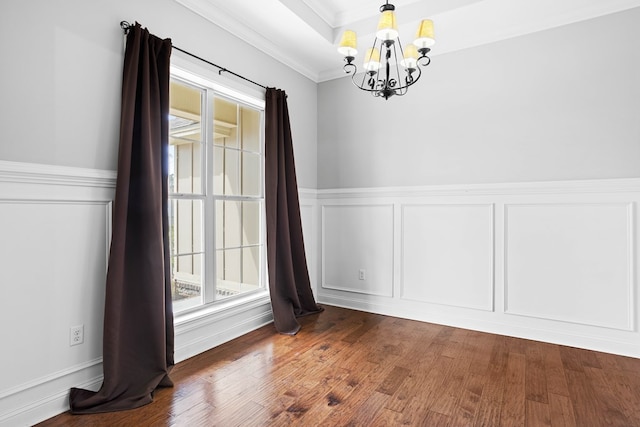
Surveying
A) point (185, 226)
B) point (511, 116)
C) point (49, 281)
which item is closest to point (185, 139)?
point (185, 226)

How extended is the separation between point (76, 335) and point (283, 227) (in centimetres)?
184

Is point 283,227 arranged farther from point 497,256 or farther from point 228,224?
point 497,256

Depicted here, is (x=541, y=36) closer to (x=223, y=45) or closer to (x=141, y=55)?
(x=223, y=45)

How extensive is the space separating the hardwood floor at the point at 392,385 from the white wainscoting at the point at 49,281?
222mm

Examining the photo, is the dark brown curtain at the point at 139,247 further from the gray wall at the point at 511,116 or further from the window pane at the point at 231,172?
the gray wall at the point at 511,116

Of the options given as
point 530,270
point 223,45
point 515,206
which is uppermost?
point 223,45

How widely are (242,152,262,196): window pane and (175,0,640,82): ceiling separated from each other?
1032mm

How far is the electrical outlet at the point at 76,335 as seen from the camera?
77.9 inches

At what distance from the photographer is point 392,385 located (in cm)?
223

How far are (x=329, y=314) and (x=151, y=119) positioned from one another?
253 cm

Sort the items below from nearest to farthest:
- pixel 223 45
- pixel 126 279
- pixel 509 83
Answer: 1. pixel 126 279
2. pixel 223 45
3. pixel 509 83

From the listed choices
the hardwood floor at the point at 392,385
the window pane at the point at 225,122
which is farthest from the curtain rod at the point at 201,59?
the hardwood floor at the point at 392,385

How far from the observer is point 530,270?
3.03 metres

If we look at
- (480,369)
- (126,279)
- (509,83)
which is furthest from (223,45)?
(480,369)
